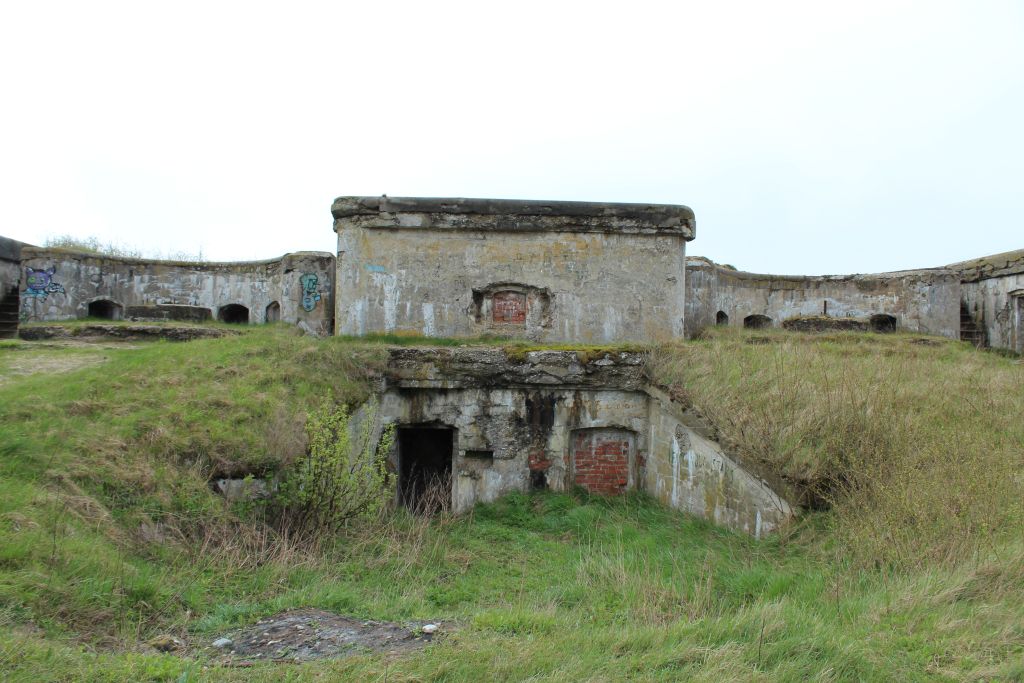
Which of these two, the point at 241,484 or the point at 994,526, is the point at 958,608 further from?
the point at 241,484

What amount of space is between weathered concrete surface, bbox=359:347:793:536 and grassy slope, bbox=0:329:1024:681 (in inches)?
57.8

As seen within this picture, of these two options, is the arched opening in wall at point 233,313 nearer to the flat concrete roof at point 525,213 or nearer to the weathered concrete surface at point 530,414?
the flat concrete roof at point 525,213

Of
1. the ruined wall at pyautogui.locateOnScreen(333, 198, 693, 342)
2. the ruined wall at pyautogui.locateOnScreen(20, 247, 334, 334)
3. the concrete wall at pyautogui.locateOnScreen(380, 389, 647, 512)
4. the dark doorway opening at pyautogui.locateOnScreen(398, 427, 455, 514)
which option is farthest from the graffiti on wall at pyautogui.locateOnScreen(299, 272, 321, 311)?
the concrete wall at pyautogui.locateOnScreen(380, 389, 647, 512)

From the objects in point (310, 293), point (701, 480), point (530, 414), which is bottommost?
point (701, 480)

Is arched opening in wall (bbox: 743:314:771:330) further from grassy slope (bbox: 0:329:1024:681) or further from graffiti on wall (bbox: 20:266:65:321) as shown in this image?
graffiti on wall (bbox: 20:266:65:321)

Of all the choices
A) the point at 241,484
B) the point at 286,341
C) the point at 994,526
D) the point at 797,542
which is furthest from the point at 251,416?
the point at 994,526

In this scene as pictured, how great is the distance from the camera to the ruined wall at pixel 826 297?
48.9 feet

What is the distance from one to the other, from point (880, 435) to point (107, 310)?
1688 cm

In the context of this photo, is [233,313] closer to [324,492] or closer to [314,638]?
[324,492]

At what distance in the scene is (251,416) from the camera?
6.39 m

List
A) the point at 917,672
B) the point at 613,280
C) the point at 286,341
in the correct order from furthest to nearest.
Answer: the point at 613,280
the point at 286,341
the point at 917,672

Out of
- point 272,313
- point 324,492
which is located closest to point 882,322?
point 324,492

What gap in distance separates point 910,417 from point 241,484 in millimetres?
6557

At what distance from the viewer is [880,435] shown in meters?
5.95
